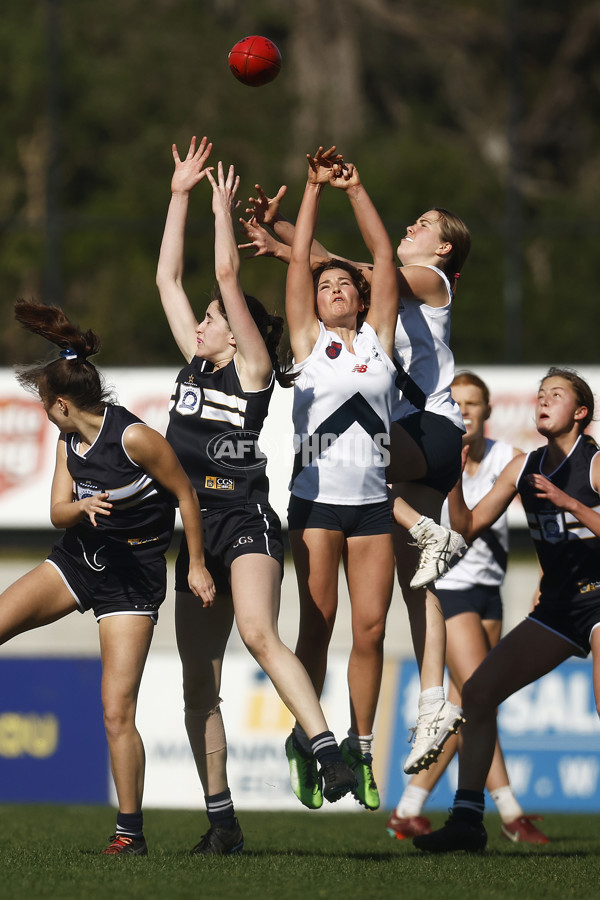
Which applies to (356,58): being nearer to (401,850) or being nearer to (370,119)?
(370,119)

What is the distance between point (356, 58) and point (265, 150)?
3831 millimetres

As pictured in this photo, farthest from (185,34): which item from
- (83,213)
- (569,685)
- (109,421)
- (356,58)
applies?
(109,421)

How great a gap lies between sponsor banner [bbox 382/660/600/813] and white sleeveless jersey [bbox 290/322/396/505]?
452cm

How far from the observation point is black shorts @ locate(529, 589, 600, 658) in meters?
6.24

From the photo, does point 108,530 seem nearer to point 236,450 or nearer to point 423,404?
point 236,450

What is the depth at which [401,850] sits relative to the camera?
22.2 ft

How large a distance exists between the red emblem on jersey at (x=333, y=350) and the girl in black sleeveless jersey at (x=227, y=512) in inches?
10.2

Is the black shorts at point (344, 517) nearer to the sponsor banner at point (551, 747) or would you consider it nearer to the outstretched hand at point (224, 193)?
the outstretched hand at point (224, 193)

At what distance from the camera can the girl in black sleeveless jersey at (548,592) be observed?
248 inches

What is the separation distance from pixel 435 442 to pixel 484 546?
192 centimetres

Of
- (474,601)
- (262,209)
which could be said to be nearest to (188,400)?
(262,209)

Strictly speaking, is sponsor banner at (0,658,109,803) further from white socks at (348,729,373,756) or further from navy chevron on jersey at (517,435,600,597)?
navy chevron on jersey at (517,435,600,597)

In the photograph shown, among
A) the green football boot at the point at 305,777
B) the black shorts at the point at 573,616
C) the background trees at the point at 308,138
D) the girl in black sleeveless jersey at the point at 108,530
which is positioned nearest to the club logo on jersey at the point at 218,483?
the girl in black sleeveless jersey at the point at 108,530

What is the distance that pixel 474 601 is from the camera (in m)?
7.74
